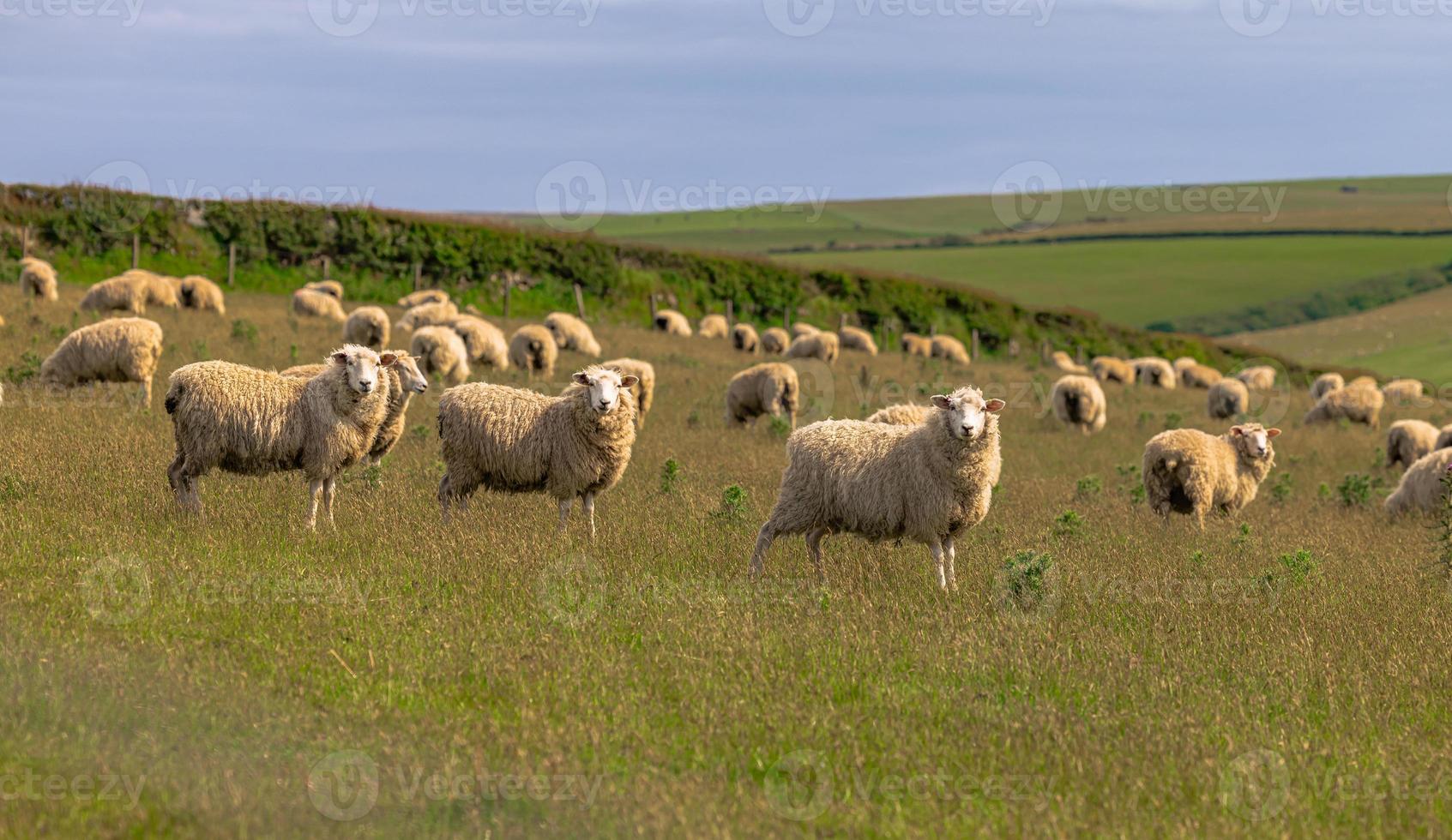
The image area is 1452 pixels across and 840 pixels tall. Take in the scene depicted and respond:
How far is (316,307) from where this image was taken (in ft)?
112

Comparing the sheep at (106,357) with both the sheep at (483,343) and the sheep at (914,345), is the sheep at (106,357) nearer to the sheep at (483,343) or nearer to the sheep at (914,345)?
the sheep at (483,343)

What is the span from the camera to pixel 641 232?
466ft

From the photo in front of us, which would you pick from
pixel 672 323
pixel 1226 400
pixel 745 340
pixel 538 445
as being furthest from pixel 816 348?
pixel 538 445

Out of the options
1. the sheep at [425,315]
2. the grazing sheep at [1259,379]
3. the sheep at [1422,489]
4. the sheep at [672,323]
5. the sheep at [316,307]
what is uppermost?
the sheep at [672,323]

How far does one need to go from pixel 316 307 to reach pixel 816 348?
45.6 feet

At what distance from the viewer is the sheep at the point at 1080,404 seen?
25391 millimetres

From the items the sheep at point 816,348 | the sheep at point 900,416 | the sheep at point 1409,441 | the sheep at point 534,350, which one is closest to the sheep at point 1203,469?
the sheep at point 900,416

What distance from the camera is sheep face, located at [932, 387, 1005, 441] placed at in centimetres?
1007

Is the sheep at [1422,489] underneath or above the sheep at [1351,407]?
underneath

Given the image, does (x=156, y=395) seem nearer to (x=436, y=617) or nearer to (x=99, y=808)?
(x=436, y=617)

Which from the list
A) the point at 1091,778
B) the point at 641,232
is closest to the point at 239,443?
the point at 1091,778

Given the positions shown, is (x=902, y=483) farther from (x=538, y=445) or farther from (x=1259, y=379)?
(x=1259, y=379)

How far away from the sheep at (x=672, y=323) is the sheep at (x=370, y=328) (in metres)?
18.7

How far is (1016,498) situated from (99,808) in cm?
1237
